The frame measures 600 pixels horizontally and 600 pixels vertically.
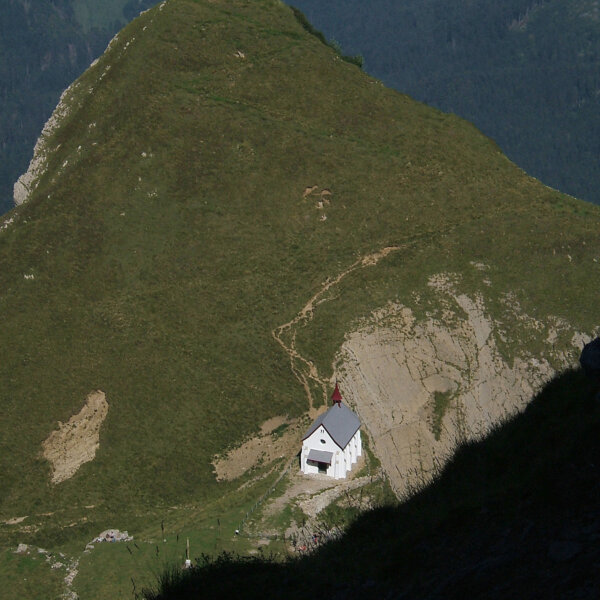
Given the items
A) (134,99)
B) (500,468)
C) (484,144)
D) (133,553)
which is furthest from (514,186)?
(500,468)

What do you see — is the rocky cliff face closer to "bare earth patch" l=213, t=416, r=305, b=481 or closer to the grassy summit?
the grassy summit

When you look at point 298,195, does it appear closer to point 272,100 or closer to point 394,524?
point 272,100

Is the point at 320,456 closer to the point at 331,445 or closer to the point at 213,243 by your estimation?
the point at 331,445

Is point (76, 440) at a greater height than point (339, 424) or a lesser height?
greater

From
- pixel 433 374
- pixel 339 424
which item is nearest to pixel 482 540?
pixel 339 424

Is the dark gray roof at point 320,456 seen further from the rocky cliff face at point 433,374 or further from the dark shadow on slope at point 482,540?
the dark shadow on slope at point 482,540

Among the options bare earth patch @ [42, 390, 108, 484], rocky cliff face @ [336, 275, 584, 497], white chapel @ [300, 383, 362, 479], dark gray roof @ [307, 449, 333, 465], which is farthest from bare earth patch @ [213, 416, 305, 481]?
bare earth patch @ [42, 390, 108, 484]

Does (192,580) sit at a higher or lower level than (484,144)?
higher
